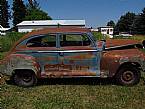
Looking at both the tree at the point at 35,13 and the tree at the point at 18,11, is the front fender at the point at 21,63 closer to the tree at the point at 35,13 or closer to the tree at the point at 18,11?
the tree at the point at 35,13

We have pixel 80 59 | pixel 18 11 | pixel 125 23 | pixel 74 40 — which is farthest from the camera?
pixel 125 23

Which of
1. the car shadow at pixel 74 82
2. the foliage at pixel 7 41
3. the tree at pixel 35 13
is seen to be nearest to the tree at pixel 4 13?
the tree at pixel 35 13

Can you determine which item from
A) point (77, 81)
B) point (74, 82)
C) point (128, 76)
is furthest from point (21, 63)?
point (128, 76)

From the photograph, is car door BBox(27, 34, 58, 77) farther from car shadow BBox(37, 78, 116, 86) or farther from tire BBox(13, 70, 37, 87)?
car shadow BBox(37, 78, 116, 86)

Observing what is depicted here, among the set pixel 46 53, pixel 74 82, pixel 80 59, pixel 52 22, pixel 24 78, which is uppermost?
pixel 52 22

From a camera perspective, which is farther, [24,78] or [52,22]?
[52,22]

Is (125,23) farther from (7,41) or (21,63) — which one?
(21,63)

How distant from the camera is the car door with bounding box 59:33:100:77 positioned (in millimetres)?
9188

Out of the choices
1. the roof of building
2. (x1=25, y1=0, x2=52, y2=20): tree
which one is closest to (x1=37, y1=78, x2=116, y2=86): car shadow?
the roof of building

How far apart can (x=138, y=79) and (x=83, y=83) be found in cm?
164

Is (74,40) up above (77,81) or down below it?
above

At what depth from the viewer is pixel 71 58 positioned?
9250mm

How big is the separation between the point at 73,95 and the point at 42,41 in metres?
2.08

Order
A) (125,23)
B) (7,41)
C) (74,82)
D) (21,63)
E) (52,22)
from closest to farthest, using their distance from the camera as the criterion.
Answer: (21,63) < (74,82) < (7,41) < (52,22) < (125,23)
